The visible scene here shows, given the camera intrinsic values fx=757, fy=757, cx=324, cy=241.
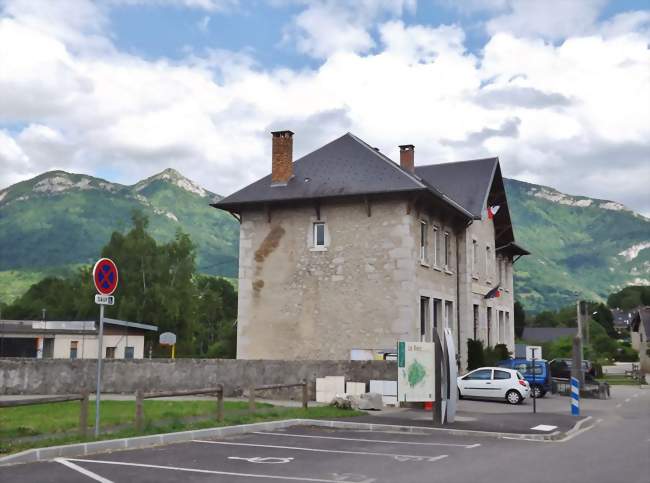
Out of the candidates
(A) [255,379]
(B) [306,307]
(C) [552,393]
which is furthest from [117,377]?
(C) [552,393]

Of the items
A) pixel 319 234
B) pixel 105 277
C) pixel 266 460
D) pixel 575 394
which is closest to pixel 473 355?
pixel 319 234

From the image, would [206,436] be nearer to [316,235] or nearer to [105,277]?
[105,277]

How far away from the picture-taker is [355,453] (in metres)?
12.9

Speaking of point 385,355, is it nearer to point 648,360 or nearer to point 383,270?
point 383,270

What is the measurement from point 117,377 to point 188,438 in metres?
10.9

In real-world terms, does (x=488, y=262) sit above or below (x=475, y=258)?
above

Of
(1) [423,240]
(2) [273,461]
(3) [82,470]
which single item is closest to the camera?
(3) [82,470]

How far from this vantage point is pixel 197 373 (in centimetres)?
2459

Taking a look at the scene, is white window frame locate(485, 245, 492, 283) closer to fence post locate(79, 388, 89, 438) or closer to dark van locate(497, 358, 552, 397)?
dark van locate(497, 358, 552, 397)

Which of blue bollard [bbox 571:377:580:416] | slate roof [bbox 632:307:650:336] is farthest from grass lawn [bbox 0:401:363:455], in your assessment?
slate roof [bbox 632:307:650:336]

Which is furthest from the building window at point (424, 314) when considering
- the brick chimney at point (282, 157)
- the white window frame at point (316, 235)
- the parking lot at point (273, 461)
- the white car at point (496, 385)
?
the parking lot at point (273, 461)

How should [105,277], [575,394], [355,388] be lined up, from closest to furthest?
[105,277] → [575,394] → [355,388]

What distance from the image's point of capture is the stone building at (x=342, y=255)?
28172mm

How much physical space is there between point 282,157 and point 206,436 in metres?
18.0
